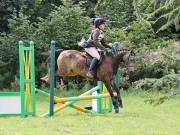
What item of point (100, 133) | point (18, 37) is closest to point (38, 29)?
point (18, 37)

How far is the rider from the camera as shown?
34.4ft

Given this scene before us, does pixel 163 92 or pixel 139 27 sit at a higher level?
pixel 139 27

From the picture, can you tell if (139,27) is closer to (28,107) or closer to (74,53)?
(74,53)

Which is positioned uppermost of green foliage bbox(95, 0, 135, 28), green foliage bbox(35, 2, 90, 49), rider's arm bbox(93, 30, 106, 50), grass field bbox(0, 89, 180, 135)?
green foliage bbox(95, 0, 135, 28)

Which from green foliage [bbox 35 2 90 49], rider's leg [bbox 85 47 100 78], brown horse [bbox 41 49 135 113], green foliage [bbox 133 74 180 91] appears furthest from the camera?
green foliage [bbox 35 2 90 49]

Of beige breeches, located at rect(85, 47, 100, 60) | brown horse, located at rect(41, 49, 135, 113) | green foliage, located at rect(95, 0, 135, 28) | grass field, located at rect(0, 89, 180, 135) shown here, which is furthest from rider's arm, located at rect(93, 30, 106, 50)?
green foliage, located at rect(95, 0, 135, 28)

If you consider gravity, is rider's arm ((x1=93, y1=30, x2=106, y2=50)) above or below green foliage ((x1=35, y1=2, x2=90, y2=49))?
below

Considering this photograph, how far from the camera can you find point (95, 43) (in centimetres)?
1048

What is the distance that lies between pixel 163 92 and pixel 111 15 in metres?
17.8

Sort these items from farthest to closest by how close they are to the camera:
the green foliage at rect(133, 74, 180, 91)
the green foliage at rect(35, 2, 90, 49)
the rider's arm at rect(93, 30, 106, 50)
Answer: the green foliage at rect(35, 2, 90, 49), the rider's arm at rect(93, 30, 106, 50), the green foliage at rect(133, 74, 180, 91)

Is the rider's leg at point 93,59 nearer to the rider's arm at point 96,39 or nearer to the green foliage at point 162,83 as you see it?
the rider's arm at point 96,39

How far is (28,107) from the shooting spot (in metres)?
10.0

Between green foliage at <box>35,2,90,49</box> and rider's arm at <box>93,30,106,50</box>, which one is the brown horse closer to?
rider's arm at <box>93,30,106,50</box>

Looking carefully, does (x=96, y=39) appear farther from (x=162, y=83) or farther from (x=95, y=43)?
(x=162, y=83)
